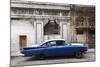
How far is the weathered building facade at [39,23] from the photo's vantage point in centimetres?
274

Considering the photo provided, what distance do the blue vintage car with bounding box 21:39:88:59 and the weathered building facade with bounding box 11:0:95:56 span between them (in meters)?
0.06

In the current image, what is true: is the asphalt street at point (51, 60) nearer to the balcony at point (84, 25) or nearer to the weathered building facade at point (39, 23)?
the weathered building facade at point (39, 23)

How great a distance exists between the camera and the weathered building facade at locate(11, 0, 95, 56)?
2.74 meters

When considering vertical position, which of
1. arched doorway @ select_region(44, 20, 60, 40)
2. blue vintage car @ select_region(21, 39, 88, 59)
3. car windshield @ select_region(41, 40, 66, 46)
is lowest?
blue vintage car @ select_region(21, 39, 88, 59)

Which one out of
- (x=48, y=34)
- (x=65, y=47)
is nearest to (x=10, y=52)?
(x=48, y=34)

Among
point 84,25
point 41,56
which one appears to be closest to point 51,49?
point 41,56

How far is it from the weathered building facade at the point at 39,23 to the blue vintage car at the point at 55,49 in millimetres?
63

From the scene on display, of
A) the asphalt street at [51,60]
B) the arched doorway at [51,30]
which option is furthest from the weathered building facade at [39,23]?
the asphalt street at [51,60]

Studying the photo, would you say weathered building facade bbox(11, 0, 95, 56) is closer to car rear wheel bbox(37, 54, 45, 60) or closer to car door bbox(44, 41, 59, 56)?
car door bbox(44, 41, 59, 56)

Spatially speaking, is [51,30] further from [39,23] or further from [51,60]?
[51,60]

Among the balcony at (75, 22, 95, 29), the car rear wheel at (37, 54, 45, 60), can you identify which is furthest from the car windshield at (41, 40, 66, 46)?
the balcony at (75, 22, 95, 29)

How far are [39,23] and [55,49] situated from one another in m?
0.44

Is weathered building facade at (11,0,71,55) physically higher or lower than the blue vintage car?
higher

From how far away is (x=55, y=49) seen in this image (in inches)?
116
